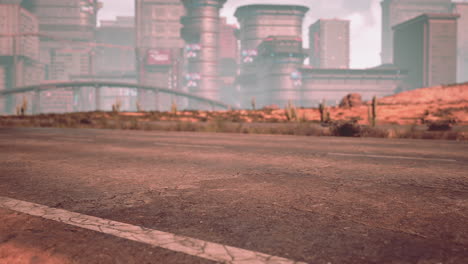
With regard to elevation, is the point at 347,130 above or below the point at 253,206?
above

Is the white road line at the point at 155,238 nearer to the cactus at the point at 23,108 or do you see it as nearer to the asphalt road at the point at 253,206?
the asphalt road at the point at 253,206

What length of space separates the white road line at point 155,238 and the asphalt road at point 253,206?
75 mm

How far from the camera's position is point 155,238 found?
9.45 feet

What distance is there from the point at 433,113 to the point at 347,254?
32472mm

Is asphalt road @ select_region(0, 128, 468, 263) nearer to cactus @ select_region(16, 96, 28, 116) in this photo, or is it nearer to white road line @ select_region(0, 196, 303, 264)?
white road line @ select_region(0, 196, 303, 264)

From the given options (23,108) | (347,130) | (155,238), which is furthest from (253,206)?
(23,108)

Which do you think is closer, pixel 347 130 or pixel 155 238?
pixel 155 238

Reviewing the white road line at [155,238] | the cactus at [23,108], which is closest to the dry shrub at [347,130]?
the white road line at [155,238]

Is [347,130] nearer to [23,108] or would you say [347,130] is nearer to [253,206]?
[253,206]

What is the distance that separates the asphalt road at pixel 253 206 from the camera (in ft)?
8.72

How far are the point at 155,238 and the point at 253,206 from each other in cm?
123

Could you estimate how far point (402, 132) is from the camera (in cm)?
1506

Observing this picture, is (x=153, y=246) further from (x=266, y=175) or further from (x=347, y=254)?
(x=266, y=175)

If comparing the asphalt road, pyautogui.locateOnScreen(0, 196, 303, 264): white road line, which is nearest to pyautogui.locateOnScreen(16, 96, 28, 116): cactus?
the asphalt road
